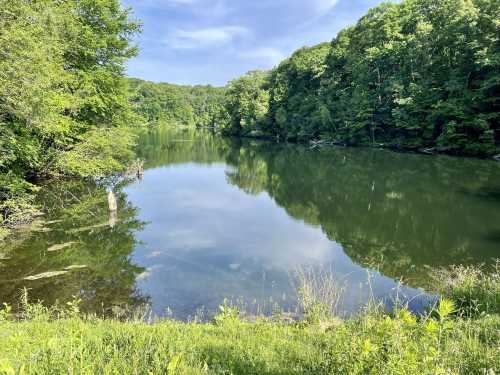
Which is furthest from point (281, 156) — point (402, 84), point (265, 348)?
point (265, 348)

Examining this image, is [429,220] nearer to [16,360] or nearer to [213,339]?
[213,339]

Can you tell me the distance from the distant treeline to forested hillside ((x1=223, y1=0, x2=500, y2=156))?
122 millimetres

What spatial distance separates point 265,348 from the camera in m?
5.41

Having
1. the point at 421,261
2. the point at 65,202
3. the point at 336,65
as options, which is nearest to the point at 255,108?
the point at 336,65

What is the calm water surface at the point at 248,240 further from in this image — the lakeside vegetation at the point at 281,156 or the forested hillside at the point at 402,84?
the forested hillside at the point at 402,84

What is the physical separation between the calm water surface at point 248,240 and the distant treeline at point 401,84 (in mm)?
12789

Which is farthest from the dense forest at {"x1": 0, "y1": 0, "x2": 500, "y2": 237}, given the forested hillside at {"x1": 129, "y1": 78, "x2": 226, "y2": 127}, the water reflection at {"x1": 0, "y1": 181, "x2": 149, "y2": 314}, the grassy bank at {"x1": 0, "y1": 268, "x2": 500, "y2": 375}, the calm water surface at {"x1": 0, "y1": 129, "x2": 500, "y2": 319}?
the forested hillside at {"x1": 129, "y1": 78, "x2": 226, "y2": 127}

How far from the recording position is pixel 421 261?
14.0 m

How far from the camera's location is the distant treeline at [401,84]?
41609 mm

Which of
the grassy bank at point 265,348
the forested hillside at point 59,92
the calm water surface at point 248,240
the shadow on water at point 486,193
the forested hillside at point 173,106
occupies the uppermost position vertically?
the forested hillside at point 173,106

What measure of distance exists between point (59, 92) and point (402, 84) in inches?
1740

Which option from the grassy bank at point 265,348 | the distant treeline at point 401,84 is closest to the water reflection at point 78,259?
the grassy bank at point 265,348

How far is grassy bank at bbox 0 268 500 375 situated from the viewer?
370cm

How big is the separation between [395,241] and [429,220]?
3931 mm
